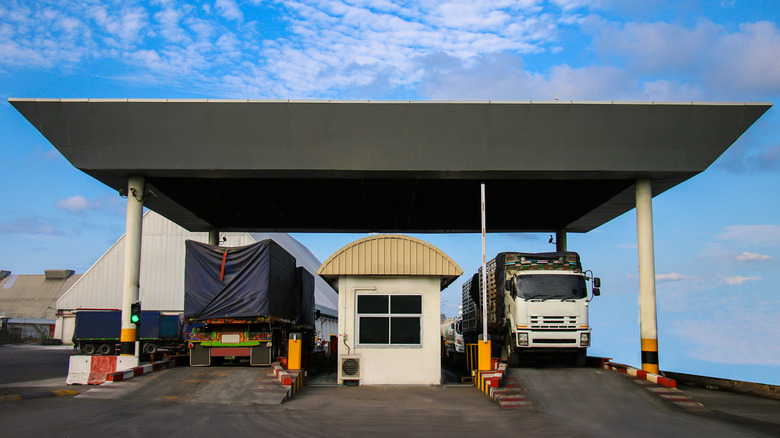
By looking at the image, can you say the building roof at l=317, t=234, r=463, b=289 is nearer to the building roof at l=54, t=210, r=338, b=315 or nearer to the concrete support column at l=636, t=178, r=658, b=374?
the concrete support column at l=636, t=178, r=658, b=374

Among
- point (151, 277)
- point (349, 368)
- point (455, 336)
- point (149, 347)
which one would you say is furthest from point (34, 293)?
point (349, 368)

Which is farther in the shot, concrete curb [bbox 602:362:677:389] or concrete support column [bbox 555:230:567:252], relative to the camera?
concrete support column [bbox 555:230:567:252]

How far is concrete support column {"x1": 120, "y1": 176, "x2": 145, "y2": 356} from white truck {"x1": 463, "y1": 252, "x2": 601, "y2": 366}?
12184 millimetres

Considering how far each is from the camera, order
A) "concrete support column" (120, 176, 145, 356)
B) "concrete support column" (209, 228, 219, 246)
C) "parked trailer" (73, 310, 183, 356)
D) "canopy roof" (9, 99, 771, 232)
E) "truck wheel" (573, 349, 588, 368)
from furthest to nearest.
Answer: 1. "parked trailer" (73, 310, 183, 356)
2. "concrete support column" (209, 228, 219, 246)
3. "concrete support column" (120, 176, 145, 356)
4. "canopy roof" (9, 99, 771, 232)
5. "truck wheel" (573, 349, 588, 368)

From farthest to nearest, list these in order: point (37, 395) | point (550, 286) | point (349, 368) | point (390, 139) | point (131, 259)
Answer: point (131, 259) < point (390, 139) < point (550, 286) < point (349, 368) < point (37, 395)

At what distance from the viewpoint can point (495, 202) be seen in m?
26.5

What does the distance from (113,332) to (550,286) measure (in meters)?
29.3

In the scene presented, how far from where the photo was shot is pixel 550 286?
19.3m

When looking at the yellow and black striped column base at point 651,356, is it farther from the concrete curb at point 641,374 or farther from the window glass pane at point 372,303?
the window glass pane at point 372,303

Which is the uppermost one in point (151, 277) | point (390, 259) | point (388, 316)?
point (151, 277)

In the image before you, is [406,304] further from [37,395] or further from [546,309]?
[37,395]

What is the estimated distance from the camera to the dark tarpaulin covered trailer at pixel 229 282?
19812 mm

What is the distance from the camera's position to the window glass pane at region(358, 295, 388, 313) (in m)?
19.5

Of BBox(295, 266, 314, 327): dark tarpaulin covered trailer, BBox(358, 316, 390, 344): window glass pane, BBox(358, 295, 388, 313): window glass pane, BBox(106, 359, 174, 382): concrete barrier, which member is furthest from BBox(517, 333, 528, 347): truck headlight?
BBox(106, 359, 174, 382): concrete barrier
